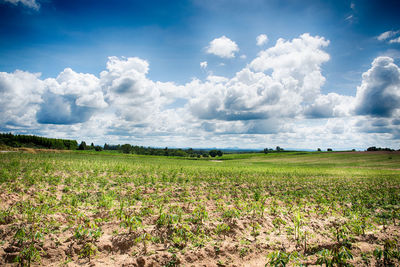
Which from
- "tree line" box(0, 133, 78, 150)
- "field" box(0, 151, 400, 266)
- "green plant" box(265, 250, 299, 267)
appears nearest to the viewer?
"green plant" box(265, 250, 299, 267)

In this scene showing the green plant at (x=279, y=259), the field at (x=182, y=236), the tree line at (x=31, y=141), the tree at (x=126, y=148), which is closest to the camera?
the green plant at (x=279, y=259)

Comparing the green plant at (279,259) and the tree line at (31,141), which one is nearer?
the green plant at (279,259)

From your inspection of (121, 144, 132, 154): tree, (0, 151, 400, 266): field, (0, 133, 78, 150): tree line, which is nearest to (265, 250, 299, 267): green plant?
(0, 151, 400, 266): field

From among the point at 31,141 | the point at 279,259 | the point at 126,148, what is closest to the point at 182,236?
the point at 279,259

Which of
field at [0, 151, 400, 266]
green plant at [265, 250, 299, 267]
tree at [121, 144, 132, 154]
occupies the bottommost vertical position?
tree at [121, 144, 132, 154]

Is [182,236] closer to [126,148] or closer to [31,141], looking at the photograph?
[31,141]

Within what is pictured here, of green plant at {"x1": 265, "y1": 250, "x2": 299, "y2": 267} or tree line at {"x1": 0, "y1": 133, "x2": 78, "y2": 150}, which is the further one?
tree line at {"x1": 0, "y1": 133, "x2": 78, "y2": 150}

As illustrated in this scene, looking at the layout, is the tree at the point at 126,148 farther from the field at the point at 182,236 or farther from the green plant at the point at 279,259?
the green plant at the point at 279,259

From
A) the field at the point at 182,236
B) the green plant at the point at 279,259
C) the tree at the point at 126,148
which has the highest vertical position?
the green plant at the point at 279,259

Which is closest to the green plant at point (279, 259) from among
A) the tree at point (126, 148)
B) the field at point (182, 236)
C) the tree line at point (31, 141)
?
the field at point (182, 236)

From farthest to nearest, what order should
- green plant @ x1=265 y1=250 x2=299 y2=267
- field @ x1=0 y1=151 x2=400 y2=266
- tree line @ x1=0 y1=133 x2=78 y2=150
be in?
1. tree line @ x1=0 y1=133 x2=78 y2=150
2. field @ x1=0 y1=151 x2=400 y2=266
3. green plant @ x1=265 y1=250 x2=299 y2=267

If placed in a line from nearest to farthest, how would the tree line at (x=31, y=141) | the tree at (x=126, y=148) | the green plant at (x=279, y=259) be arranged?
the green plant at (x=279, y=259)
the tree line at (x=31, y=141)
the tree at (x=126, y=148)

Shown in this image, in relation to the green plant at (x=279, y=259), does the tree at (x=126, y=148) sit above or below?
below

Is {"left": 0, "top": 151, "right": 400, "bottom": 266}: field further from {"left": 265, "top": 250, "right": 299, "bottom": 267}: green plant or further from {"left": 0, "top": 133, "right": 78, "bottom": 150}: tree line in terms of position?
{"left": 0, "top": 133, "right": 78, "bottom": 150}: tree line
